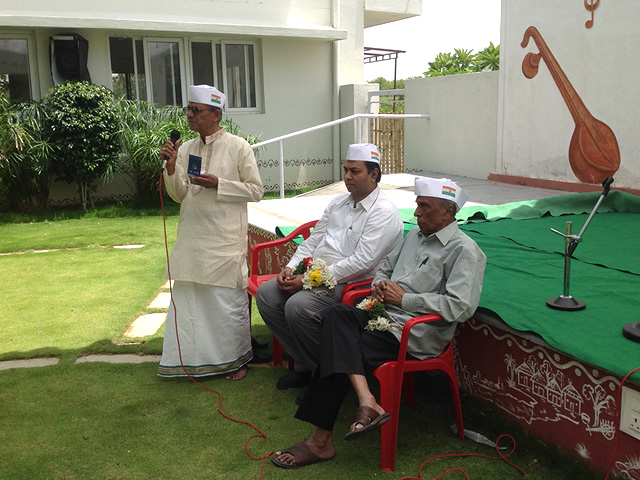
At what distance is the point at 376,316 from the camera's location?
293 centimetres

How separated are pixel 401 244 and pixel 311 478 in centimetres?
124

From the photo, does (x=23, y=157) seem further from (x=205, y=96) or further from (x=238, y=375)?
(x=238, y=375)

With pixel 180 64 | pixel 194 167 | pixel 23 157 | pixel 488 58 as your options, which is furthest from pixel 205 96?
pixel 488 58

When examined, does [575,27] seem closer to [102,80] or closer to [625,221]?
[625,221]

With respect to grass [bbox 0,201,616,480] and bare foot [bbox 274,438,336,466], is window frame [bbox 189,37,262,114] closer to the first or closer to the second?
grass [bbox 0,201,616,480]

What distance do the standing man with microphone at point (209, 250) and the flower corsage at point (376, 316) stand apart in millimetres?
1123

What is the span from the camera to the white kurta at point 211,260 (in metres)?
3.78

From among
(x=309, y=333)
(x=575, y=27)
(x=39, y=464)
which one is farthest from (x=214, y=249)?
(x=575, y=27)

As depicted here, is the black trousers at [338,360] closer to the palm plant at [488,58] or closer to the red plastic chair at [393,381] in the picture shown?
the red plastic chair at [393,381]

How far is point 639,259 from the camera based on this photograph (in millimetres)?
3979

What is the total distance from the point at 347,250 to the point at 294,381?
32.2 inches

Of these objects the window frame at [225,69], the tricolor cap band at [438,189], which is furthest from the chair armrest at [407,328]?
the window frame at [225,69]

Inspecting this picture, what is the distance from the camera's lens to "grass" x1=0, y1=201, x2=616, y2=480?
278 cm

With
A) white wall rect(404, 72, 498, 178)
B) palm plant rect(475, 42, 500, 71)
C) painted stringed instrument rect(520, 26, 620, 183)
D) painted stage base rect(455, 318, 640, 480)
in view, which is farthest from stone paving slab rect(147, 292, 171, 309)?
palm plant rect(475, 42, 500, 71)
